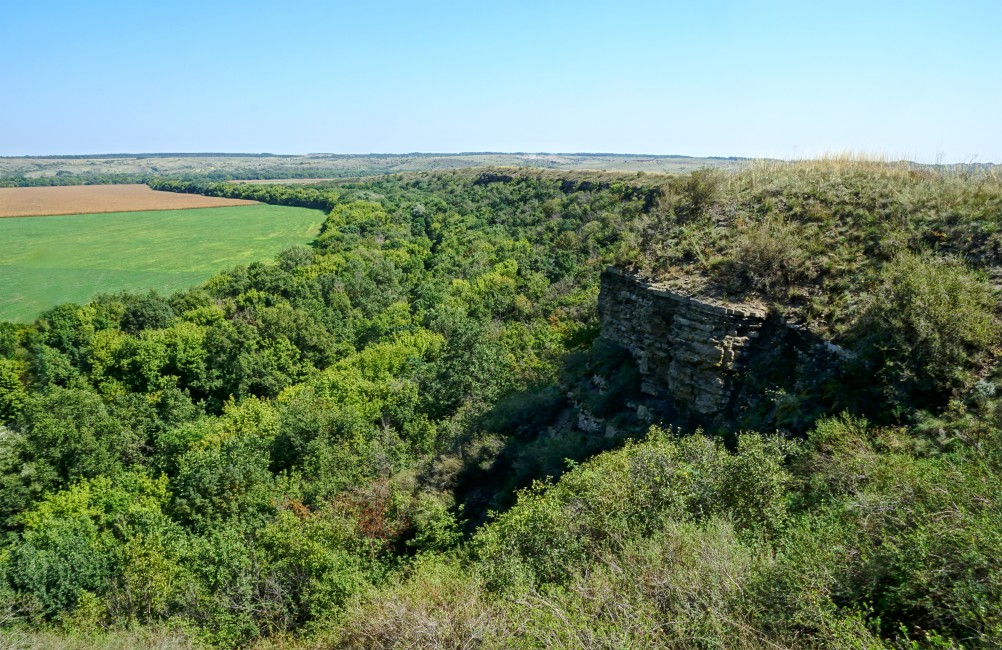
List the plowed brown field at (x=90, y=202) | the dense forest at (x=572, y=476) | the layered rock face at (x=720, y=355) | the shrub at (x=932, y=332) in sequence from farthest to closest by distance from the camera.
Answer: the plowed brown field at (x=90, y=202) → the layered rock face at (x=720, y=355) → the shrub at (x=932, y=332) → the dense forest at (x=572, y=476)

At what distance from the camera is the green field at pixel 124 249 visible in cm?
4812

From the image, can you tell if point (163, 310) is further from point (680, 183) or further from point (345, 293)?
point (680, 183)

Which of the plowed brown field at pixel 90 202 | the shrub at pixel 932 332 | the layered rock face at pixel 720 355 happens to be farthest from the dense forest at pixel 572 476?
the plowed brown field at pixel 90 202

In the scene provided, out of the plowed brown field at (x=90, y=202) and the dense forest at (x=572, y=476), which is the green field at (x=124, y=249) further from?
the dense forest at (x=572, y=476)

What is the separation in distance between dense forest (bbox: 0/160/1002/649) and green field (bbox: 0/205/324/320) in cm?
1596

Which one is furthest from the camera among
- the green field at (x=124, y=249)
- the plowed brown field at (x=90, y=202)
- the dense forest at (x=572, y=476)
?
the plowed brown field at (x=90, y=202)

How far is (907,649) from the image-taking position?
223 inches

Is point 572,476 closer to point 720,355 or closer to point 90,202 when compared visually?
point 720,355

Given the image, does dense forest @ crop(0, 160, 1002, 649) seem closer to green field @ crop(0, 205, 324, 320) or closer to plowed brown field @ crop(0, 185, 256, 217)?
green field @ crop(0, 205, 324, 320)

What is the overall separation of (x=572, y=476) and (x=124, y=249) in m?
69.8

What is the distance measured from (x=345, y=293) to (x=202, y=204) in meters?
75.3

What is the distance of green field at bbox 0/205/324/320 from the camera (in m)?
48.1

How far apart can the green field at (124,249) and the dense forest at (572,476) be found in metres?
16.0

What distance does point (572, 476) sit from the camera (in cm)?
1287
